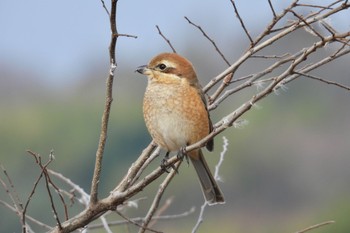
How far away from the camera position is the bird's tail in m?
3.53

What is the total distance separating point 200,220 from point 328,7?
2.73 ft

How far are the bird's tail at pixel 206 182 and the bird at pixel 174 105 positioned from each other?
70mm

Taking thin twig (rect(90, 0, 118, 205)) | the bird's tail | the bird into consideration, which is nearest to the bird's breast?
the bird

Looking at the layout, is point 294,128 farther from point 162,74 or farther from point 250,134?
point 162,74

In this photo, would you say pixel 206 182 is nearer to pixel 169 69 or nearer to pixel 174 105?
pixel 174 105

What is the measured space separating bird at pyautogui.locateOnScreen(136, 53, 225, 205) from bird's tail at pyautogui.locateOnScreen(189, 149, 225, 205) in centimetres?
7

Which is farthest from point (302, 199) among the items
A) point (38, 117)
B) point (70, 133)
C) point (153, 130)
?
point (153, 130)

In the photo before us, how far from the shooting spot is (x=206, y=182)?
358 cm

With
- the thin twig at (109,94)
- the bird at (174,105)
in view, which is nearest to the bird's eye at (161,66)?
the bird at (174,105)

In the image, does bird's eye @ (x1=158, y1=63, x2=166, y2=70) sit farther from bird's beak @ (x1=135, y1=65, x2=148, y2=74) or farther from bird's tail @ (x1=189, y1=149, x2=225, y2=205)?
bird's tail @ (x1=189, y1=149, x2=225, y2=205)

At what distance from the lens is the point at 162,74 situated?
342 cm

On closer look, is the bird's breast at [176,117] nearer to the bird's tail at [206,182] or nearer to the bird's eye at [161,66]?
the bird's eye at [161,66]

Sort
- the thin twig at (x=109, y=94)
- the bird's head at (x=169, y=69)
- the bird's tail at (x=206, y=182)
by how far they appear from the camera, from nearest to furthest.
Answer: the thin twig at (x=109, y=94), the bird's head at (x=169, y=69), the bird's tail at (x=206, y=182)

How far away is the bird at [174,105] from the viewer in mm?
3381
